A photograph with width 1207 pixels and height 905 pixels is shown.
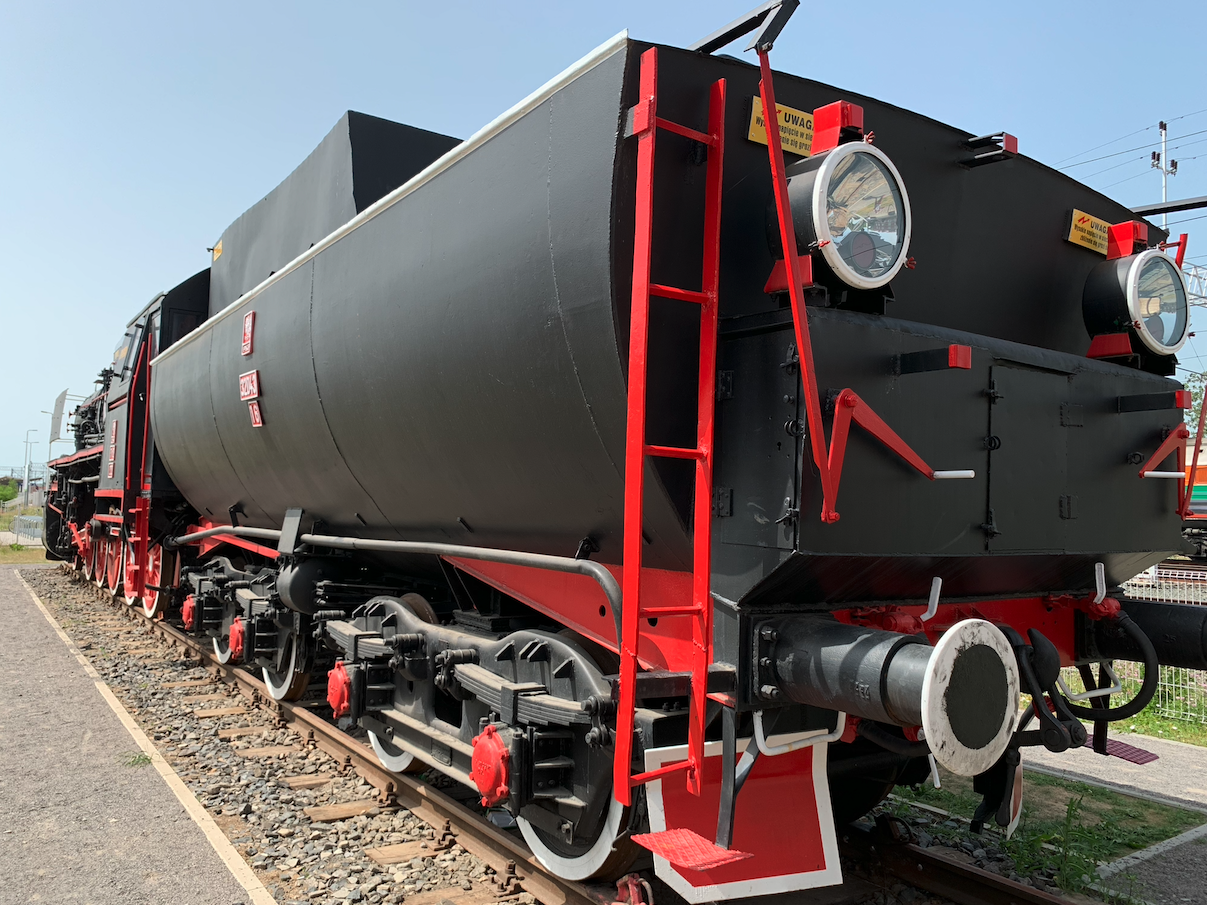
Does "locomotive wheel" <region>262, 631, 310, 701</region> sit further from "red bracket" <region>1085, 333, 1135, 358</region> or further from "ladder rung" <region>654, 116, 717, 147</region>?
"red bracket" <region>1085, 333, 1135, 358</region>

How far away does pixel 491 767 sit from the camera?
338cm

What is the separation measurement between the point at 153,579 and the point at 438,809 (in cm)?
726

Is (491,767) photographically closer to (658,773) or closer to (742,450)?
(658,773)

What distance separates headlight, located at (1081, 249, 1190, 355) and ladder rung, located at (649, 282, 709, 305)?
6.80ft

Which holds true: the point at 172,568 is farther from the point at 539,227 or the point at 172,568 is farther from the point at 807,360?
the point at 807,360

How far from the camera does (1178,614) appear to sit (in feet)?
11.9

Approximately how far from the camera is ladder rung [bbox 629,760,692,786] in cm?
263

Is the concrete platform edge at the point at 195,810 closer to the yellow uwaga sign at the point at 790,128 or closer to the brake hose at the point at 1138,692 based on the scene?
the brake hose at the point at 1138,692

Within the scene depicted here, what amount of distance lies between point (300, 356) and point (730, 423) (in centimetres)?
316

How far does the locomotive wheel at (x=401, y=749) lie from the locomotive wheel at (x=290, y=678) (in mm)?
1434

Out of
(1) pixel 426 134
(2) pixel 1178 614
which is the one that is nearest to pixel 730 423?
(2) pixel 1178 614

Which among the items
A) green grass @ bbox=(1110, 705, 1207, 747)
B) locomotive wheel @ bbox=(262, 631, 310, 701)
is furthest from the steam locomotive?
green grass @ bbox=(1110, 705, 1207, 747)

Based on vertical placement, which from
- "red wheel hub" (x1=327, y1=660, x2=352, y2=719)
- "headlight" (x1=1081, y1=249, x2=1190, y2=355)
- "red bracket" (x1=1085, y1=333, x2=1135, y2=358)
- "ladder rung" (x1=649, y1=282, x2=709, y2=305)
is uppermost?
"headlight" (x1=1081, y1=249, x2=1190, y2=355)

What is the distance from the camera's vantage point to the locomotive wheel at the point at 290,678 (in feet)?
21.6
